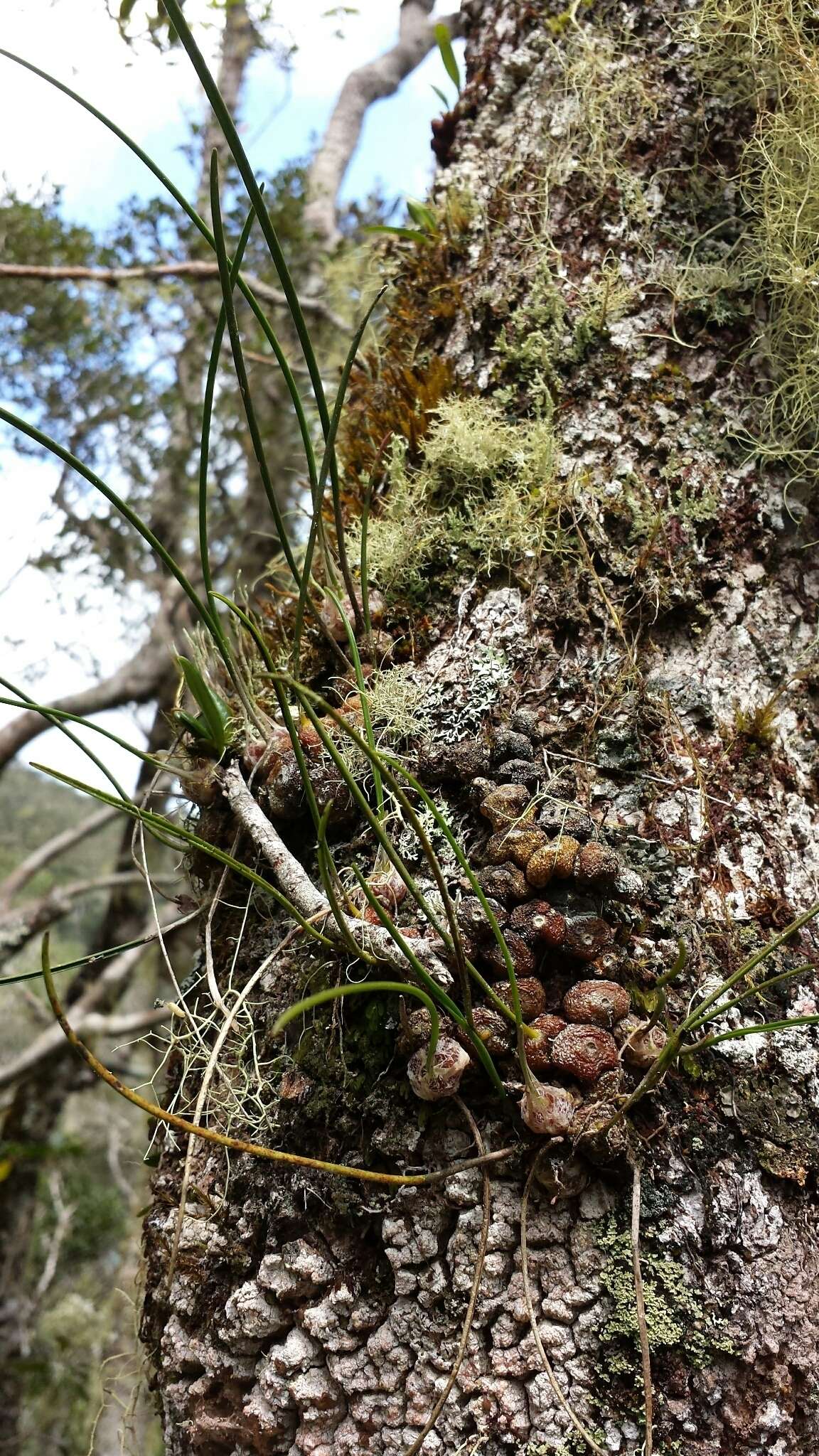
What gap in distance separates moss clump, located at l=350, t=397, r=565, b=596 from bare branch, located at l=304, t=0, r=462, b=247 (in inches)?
103

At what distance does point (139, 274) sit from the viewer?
6.48 ft

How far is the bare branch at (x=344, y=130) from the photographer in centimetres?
323

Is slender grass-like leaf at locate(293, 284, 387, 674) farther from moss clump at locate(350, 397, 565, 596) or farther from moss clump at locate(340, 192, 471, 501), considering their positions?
moss clump at locate(340, 192, 471, 501)

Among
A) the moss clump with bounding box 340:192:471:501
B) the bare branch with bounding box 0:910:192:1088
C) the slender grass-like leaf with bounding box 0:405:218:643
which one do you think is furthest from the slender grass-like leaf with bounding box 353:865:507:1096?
the bare branch with bounding box 0:910:192:1088

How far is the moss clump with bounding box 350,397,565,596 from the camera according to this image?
3.27 feet

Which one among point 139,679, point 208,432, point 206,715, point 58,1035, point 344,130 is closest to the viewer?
point 208,432

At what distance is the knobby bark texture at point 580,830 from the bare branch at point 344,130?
7.32 feet

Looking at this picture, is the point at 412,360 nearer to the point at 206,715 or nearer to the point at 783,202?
the point at 783,202

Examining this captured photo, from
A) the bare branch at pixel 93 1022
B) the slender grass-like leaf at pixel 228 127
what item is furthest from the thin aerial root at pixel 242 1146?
the bare branch at pixel 93 1022

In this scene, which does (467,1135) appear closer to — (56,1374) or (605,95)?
(605,95)

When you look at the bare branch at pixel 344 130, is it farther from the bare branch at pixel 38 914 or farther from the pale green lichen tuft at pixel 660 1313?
the pale green lichen tuft at pixel 660 1313

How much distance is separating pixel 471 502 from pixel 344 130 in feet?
9.66

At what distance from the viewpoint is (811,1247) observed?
0.72m

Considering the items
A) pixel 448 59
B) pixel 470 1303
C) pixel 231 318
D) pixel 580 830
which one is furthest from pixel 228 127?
pixel 448 59
